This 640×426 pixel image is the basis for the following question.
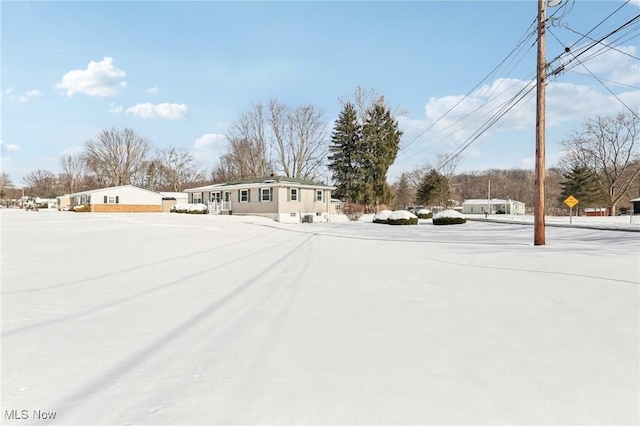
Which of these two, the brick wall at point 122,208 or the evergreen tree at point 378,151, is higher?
the evergreen tree at point 378,151

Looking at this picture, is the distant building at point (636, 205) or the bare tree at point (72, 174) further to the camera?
the bare tree at point (72, 174)

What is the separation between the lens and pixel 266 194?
28484mm

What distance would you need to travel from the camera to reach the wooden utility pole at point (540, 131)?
10.2m

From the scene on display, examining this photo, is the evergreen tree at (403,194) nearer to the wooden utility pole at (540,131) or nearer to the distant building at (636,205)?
the distant building at (636,205)

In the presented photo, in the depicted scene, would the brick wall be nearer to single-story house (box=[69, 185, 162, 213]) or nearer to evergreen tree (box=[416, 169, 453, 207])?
single-story house (box=[69, 185, 162, 213])

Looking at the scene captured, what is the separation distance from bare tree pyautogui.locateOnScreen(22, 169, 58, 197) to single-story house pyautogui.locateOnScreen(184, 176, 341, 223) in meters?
66.4

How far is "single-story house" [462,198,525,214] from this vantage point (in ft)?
219

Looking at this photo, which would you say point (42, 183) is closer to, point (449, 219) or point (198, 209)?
point (198, 209)

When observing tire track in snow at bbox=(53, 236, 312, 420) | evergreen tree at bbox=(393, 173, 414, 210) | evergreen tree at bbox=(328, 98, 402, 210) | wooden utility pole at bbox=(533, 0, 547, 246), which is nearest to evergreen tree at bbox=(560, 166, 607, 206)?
evergreen tree at bbox=(328, 98, 402, 210)

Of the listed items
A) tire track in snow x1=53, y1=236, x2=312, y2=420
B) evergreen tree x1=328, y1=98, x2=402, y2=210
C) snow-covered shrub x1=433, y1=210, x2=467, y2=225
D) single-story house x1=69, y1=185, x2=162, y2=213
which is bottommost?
tire track in snow x1=53, y1=236, x2=312, y2=420

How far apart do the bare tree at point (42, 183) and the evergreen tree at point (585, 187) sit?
326 ft

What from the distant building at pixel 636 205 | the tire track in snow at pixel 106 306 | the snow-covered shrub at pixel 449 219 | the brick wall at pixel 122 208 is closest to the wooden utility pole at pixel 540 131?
the tire track in snow at pixel 106 306

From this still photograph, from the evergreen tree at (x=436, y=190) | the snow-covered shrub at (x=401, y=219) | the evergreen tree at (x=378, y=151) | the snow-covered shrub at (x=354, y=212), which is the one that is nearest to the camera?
the snow-covered shrub at (x=401, y=219)

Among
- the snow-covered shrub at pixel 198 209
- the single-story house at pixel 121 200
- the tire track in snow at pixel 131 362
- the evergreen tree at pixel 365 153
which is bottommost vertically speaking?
the tire track in snow at pixel 131 362
